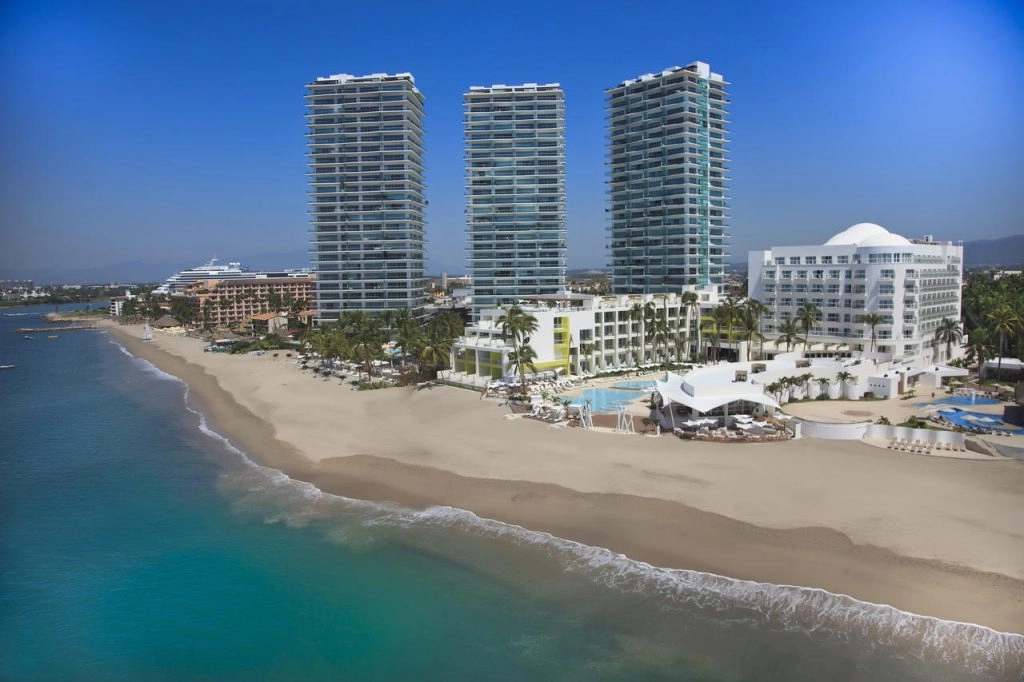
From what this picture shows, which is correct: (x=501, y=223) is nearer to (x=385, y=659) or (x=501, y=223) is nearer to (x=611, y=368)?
(x=611, y=368)

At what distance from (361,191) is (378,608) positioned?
88647mm

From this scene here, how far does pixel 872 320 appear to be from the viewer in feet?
215

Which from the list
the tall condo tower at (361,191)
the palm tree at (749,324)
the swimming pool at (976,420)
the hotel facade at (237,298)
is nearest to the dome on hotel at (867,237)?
the palm tree at (749,324)

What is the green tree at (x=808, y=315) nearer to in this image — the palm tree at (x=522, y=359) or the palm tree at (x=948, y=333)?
the palm tree at (x=948, y=333)

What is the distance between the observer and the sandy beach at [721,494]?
23.7 metres

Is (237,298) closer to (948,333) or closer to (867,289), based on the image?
(867,289)

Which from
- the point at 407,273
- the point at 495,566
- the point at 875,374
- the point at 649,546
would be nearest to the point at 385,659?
the point at 495,566

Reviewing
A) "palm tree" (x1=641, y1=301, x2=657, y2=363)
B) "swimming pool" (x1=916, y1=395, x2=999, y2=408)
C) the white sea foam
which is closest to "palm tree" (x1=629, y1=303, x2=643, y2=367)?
"palm tree" (x1=641, y1=301, x2=657, y2=363)

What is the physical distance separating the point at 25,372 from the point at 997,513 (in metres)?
102

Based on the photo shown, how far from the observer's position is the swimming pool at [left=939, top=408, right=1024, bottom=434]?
40.4 metres

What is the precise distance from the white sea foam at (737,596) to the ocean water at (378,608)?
0.07 m

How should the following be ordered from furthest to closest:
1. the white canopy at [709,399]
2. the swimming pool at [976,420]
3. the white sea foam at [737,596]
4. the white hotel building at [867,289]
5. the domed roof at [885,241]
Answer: the domed roof at [885,241] → the white hotel building at [867,289] → the white canopy at [709,399] → the swimming pool at [976,420] → the white sea foam at [737,596]

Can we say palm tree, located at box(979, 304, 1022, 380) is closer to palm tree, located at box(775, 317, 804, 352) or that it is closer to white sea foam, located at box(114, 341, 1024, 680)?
palm tree, located at box(775, 317, 804, 352)

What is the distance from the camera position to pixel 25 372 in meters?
87.4
